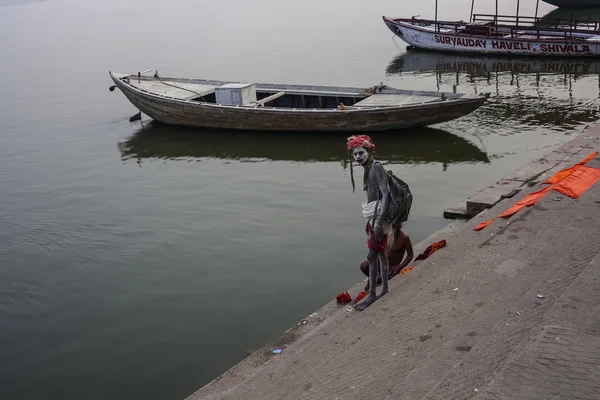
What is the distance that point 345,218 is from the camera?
451 inches

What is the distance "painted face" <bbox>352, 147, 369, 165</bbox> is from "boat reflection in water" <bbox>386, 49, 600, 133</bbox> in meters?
11.2

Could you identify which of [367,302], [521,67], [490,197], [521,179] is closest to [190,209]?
[490,197]

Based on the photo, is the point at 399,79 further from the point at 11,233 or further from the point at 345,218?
the point at 11,233

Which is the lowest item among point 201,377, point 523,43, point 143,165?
point 201,377

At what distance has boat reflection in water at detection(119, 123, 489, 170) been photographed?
49.3ft

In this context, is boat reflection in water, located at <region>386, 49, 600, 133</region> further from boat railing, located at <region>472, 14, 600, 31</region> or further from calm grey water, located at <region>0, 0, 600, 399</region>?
boat railing, located at <region>472, 14, 600, 31</region>

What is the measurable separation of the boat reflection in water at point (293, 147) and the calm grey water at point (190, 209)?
0.18ft

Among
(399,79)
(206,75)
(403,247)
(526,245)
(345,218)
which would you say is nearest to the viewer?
(526,245)

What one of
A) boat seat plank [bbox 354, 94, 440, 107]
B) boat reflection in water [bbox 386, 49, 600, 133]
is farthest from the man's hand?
boat reflection in water [bbox 386, 49, 600, 133]

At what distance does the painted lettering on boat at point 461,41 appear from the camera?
27062 mm

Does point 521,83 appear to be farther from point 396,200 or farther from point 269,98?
point 396,200

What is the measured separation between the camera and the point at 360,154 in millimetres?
6160

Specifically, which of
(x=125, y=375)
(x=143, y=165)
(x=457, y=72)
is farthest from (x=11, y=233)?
(x=457, y=72)

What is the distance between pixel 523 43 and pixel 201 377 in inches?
879
